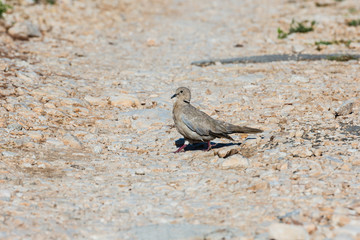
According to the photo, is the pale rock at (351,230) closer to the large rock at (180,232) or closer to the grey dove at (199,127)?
the large rock at (180,232)

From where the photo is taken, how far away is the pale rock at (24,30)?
1277 centimetres

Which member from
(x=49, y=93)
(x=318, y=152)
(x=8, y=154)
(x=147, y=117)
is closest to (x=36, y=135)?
(x=8, y=154)

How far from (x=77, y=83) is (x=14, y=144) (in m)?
3.39

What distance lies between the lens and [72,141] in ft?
24.2

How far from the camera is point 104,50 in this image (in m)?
13.2

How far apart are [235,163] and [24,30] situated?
856 cm

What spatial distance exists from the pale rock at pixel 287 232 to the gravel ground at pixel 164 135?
0.01m

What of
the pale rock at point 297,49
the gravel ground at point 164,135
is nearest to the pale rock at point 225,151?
the gravel ground at point 164,135

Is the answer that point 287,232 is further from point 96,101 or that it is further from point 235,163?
point 96,101

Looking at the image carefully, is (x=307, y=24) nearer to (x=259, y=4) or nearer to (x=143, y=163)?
(x=259, y=4)

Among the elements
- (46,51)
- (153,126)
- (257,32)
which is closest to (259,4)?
(257,32)

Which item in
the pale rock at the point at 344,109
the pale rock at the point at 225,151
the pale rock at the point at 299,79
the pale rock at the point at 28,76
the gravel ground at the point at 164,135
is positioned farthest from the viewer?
the pale rock at the point at 299,79

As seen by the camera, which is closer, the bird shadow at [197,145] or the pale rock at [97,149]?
the pale rock at [97,149]

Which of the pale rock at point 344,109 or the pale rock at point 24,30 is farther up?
the pale rock at point 344,109
